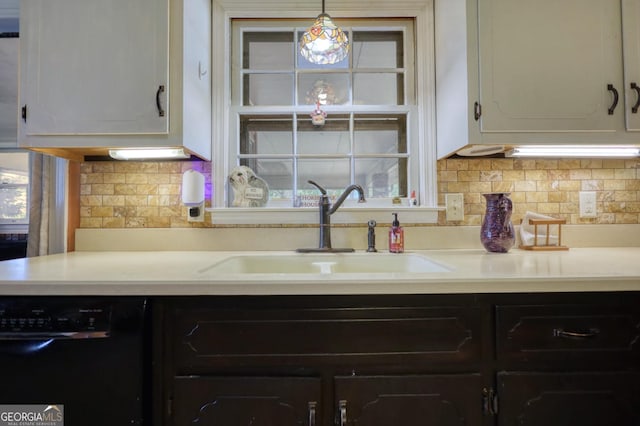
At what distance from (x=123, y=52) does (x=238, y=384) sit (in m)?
1.25

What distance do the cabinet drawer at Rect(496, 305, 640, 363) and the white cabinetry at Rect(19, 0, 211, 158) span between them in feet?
4.35

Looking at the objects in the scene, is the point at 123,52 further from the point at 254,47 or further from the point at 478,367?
the point at 478,367

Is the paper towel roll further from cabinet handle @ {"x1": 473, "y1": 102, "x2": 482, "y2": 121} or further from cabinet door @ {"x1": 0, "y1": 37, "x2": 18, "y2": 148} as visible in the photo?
cabinet handle @ {"x1": 473, "y1": 102, "x2": 482, "y2": 121}

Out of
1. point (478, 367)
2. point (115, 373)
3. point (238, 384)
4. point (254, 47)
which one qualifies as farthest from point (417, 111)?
point (115, 373)

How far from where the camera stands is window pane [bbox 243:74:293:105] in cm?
169

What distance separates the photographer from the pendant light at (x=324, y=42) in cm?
140

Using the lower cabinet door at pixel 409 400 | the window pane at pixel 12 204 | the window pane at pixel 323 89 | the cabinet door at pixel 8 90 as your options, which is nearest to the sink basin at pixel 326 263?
the lower cabinet door at pixel 409 400

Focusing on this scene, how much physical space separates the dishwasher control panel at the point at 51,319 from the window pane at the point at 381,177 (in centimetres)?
125

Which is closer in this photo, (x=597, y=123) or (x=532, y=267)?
(x=532, y=267)

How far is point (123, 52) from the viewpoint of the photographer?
3.94ft

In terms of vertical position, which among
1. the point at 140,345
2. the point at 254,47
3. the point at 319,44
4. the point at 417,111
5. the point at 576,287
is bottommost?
the point at 140,345

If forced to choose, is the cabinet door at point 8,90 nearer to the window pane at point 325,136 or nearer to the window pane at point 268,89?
the window pane at point 268,89
